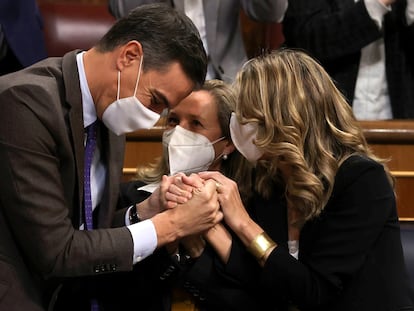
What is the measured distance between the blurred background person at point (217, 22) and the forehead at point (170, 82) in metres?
0.74

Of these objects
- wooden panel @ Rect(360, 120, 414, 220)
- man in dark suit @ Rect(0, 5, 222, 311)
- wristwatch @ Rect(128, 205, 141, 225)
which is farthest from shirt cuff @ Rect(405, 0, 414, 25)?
wristwatch @ Rect(128, 205, 141, 225)

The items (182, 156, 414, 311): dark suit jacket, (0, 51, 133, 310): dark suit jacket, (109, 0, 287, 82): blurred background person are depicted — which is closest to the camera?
(0, 51, 133, 310): dark suit jacket

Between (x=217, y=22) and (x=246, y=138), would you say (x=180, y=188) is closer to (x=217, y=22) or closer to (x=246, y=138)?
(x=246, y=138)

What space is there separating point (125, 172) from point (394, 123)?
2.15 feet

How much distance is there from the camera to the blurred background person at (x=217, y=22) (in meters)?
2.02

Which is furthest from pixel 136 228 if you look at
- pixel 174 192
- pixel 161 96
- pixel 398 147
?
pixel 398 147

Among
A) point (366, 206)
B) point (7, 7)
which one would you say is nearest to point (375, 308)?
point (366, 206)

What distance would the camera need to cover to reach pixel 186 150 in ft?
4.85

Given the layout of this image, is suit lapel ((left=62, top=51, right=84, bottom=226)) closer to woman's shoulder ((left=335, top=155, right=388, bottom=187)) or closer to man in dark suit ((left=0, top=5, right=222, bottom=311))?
man in dark suit ((left=0, top=5, right=222, bottom=311))

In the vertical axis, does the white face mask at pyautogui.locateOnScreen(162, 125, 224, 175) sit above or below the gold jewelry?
above

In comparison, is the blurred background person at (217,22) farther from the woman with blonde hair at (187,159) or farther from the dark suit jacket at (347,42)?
the woman with blonde hair at (187,159)

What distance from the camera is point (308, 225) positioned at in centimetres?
128

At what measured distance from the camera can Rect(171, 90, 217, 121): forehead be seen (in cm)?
149

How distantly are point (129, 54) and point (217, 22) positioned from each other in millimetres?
872
